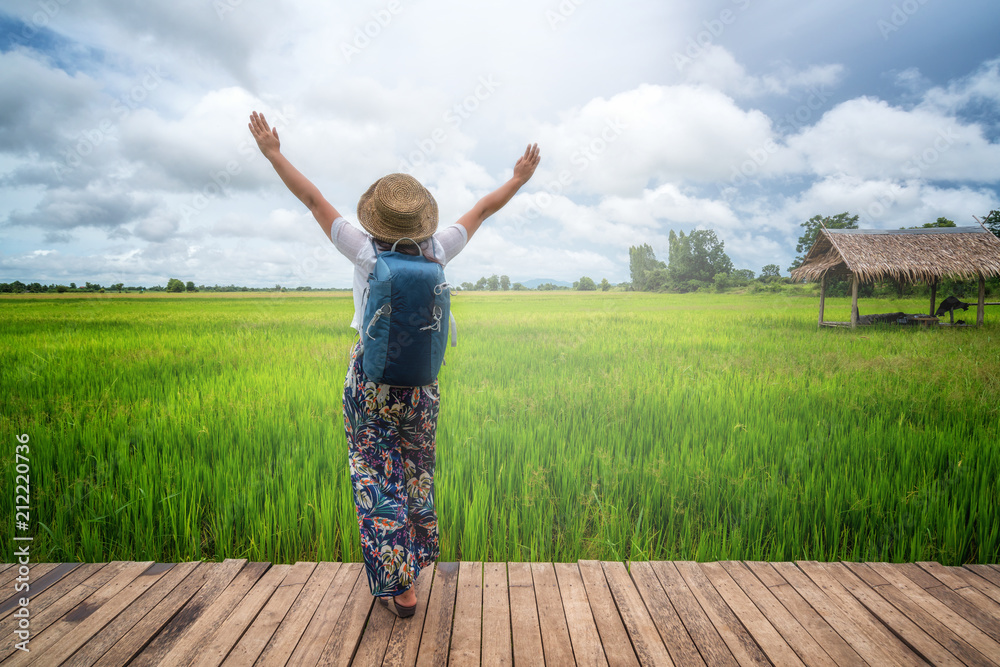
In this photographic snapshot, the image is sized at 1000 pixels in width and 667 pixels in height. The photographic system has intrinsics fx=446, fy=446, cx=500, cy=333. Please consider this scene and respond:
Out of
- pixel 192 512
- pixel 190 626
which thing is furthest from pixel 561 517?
pixel 192 512

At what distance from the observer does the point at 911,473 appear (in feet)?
10.2

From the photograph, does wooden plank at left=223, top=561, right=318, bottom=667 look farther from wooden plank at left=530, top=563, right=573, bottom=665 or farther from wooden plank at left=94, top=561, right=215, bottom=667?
wooden plank at left=530, top=563, right=573, bottom=665

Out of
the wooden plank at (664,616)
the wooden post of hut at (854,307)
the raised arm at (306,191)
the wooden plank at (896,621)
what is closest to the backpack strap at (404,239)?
the raised arm at (306,191)

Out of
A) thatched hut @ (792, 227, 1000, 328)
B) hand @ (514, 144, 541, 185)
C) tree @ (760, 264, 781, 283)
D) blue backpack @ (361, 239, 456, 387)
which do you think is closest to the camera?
blue backpack @ (361, 239, 456, 387)

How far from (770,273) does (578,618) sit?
4579 centimetres

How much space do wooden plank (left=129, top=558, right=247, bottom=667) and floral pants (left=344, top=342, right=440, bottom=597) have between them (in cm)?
67

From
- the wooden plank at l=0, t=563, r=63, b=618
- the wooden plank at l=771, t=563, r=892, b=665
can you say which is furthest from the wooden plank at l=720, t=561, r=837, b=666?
the wooden plank at l=0, t=563, r=63, b=618

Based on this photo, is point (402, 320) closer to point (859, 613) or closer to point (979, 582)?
point (859, 613)

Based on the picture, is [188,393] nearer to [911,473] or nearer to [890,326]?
[911,473]

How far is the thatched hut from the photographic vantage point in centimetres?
1245

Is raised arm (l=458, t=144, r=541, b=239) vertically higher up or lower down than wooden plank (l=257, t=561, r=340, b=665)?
higher up

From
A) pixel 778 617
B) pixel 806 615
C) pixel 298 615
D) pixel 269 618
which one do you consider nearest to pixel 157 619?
pixel 269 618

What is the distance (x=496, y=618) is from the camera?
1.71 meters

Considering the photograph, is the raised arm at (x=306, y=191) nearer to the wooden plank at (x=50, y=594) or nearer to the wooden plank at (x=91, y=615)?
the wooden plank at (x=91, y=615)
